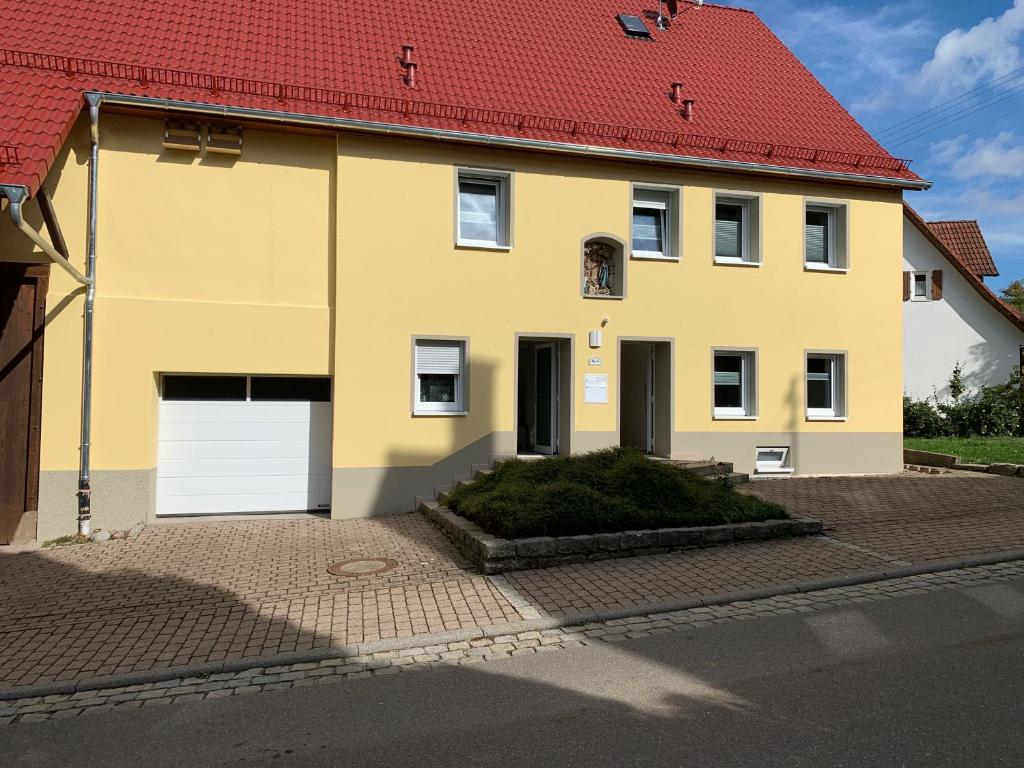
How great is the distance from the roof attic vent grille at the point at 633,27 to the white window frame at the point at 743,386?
734cm

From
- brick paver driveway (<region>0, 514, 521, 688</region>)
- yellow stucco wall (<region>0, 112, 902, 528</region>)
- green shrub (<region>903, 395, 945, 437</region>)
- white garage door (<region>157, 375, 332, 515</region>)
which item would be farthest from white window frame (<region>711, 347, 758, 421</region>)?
green shrub (<region>903, 395, 945, 437</region>)

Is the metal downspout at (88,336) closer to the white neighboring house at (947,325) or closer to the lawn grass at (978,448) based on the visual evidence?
the lawn grass at (978,448)

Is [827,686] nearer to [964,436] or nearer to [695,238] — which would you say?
[695,238]

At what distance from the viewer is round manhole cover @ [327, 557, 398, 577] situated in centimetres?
781

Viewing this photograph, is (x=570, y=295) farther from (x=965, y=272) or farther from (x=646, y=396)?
(x=965, y=272)

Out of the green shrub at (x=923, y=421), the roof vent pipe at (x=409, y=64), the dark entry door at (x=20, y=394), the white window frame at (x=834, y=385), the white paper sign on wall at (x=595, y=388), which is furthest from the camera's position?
the green shrub at (x=923, y=421)

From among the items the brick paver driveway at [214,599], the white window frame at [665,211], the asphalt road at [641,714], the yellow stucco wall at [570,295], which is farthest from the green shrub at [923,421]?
the asphalt road at [641,714]

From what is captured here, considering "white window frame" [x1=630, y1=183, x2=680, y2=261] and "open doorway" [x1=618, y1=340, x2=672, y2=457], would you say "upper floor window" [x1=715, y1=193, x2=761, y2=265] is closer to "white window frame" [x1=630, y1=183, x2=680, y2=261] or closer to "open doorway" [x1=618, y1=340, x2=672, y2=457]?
"white window frame" [x1=630, y1=183, x2=680, y2=261]

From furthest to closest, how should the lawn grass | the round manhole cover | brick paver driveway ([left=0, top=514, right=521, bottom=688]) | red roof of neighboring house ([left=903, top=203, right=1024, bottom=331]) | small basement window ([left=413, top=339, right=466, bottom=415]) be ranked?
red roof of neighboring house ([left=903, top=203, right=1024, bottom=331]) < the lawn grass < small basement window ([left=413, top=339, right=466, bottom=415]) < the round manhole cover < brick paver driveway ([left=0, top=514, right=521, bottom=688])

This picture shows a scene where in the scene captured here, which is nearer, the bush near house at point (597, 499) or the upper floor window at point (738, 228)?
the bush near house at point (597, 499)

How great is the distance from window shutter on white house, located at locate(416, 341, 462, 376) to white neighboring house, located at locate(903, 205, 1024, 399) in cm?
1861

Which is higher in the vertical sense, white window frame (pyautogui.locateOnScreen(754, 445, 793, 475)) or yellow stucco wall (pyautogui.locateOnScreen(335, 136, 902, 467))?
yellow stucco wall (pyautogui.locateOnScreen(335, 136, 902, 467))

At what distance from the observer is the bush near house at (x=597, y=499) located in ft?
26.0

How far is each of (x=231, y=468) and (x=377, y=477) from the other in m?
2.20
